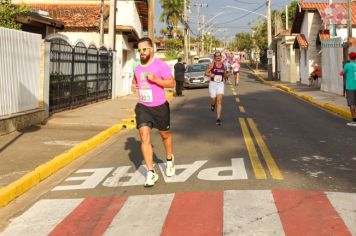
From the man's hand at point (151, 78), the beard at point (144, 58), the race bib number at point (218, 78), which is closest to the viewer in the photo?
the man's hand at point (151, 78)

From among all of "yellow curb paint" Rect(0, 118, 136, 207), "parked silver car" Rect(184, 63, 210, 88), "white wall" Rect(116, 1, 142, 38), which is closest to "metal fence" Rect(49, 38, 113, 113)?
"yellow curb paint" Rect(0, 118, 136, 207)

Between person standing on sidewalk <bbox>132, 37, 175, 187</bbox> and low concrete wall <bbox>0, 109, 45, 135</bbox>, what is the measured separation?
492 centimetres

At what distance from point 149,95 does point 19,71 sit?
5.95m

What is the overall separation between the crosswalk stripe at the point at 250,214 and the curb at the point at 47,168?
268 centimetres

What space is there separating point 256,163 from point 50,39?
326 inches

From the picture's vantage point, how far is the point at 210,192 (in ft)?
20.0

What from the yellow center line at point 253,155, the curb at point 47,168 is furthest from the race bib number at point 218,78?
the curb at point 47,168

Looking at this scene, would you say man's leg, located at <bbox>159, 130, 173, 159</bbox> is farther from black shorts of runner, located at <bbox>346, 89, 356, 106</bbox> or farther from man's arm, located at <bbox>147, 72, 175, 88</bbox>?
black shorts of runner, located at <bbox>346, 89, 356, 106</bbox>

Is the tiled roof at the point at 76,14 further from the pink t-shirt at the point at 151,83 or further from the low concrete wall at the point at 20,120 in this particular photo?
the pink t-shirt at the point at 151,83

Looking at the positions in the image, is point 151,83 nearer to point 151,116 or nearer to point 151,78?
point 151,78

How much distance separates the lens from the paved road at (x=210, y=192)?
4.92 meters

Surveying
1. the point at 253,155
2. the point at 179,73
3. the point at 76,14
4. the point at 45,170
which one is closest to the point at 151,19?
the point at 179,73

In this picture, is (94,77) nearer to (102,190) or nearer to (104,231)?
(102,190)

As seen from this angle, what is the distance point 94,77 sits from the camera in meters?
19.9
